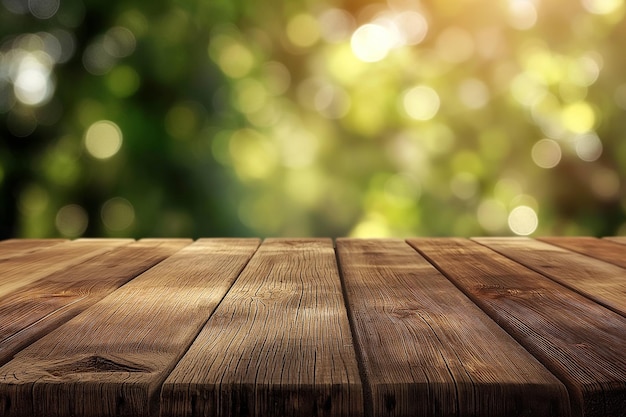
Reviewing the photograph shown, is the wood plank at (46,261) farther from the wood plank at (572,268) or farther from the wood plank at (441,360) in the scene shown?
the wood plank at (572,268)

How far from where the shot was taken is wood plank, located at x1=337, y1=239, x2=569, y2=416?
2.17 ft

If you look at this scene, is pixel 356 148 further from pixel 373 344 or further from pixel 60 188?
pixel 373 344

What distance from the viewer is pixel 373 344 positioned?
0.79 metres

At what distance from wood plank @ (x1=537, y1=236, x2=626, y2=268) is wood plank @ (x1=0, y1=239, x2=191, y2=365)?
2.45 feet

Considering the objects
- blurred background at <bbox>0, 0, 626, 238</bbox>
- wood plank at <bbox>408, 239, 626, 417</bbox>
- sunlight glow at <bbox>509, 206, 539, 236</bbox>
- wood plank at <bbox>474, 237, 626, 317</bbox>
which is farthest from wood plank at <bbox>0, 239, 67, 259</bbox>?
sunlight glow at <bbox>509, 206, 539, 236</bbox>

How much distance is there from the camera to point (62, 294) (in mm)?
1075

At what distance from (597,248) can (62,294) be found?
39.6 inches

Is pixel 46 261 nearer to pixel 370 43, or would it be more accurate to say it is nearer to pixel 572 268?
pixel 572 268

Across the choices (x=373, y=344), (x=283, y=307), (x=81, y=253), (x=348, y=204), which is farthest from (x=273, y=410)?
(x=348, y=204)

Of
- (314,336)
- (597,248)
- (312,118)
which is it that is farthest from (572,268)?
(312,118)

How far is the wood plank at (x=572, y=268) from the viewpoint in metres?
1.07

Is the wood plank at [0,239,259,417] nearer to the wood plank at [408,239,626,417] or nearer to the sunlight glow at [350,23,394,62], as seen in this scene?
the wood plank at [408,239,626,417]

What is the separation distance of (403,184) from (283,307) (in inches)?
96.5

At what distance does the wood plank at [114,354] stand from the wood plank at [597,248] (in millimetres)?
692
